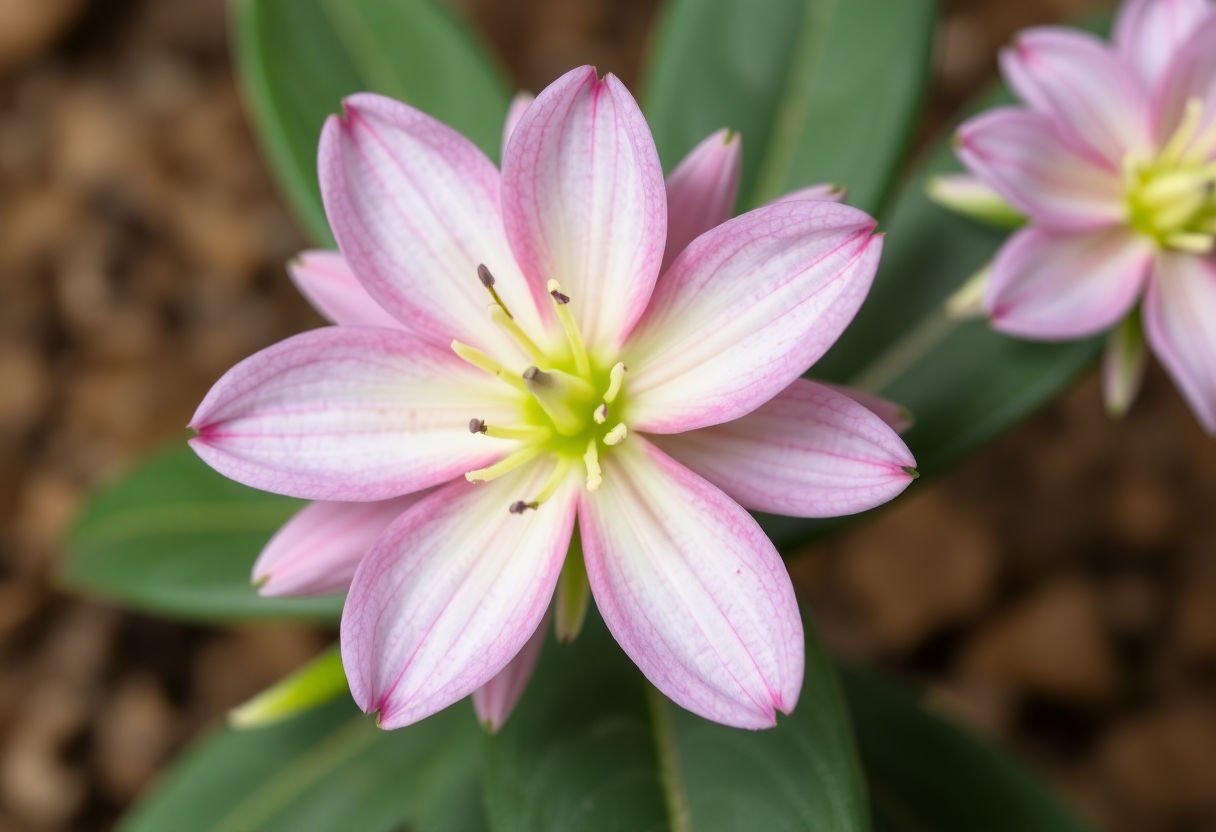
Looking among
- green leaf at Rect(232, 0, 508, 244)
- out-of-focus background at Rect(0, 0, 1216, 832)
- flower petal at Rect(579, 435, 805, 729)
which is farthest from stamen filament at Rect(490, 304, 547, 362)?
out-of-focus background at Rect(0, 0, 1216, 832)

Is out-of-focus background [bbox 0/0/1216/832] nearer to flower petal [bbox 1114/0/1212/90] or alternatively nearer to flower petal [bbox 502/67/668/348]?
flower petal [bbox 1114/0/1212/90]

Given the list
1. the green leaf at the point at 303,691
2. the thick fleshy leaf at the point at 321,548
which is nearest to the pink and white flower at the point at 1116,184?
the thick fleshy leaf at the point at 321,548

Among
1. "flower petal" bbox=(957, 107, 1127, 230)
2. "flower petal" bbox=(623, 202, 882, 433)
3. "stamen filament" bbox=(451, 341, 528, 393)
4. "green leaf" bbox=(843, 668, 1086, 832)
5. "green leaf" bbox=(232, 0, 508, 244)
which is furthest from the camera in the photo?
"green leaf" bbox=(843, 668, 1086, 832)

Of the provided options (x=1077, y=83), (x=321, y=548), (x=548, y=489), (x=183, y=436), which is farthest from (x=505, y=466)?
(x=183, y=436)

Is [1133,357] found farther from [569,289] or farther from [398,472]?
[398,472]

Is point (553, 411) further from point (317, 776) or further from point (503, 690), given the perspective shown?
point (317, 776)

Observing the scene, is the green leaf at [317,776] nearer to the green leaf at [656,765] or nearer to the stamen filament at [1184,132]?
the green leaf at [656,765]
